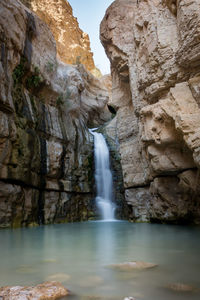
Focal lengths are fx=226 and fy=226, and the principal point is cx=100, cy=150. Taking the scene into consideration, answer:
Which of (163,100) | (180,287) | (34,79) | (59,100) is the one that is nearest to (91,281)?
(180,287)

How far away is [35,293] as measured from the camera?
2.00 metres

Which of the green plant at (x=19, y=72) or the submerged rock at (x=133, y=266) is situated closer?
the submerged rock at (x=133, y=266)

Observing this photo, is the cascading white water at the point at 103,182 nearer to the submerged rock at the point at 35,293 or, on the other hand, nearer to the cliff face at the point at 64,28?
the submerged rock at the point at 35,293

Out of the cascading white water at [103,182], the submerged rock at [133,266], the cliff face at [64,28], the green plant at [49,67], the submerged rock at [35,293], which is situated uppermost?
the cliff face at [64,28]

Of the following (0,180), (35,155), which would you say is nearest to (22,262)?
(0,180)

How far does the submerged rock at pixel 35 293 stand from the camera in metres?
1.94

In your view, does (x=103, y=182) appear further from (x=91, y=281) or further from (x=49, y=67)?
(x=91, y=281)

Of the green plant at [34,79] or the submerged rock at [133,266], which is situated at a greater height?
the green plant at [34,79]

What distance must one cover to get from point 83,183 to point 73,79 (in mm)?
7929

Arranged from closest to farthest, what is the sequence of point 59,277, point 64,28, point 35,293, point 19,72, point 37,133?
point 35,293 < point 59,277 < point 19,72 < point 37,133 < point 64,28

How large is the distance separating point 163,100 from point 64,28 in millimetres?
26654

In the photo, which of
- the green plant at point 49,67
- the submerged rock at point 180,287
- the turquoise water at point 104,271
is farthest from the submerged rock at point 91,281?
the green plant at point 49,67

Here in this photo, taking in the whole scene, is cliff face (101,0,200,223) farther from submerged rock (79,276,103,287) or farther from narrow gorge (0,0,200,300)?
submerged rock (79,276,103,287)

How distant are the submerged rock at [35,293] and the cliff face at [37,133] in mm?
8053
